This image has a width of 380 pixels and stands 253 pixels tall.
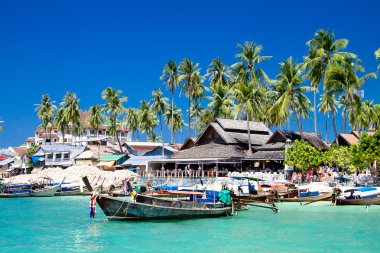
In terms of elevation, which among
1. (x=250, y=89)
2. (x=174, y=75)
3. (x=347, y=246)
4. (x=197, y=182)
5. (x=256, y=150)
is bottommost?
(x=347, y=246)

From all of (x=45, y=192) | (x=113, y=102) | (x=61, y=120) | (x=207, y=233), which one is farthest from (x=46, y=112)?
(x=207, y=233)

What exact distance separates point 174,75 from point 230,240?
53.0 metres

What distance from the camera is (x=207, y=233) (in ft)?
75.0

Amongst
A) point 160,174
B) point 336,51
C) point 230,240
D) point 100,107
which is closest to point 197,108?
point 100,107

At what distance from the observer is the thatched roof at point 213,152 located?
52.7 metres

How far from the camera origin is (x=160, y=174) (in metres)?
58.8

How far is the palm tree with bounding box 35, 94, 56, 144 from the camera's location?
98375mm

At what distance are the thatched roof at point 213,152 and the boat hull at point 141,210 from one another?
25658 mm

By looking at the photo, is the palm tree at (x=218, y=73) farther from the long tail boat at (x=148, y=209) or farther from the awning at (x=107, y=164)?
the long tail boat at (x=148, y=209)

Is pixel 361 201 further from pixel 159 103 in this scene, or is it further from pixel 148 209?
pixel 159 103

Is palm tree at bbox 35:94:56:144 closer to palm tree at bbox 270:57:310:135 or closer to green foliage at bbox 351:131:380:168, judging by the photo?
palm tree at bbox 270:57:310:135

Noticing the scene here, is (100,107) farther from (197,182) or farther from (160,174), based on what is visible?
(197,182)

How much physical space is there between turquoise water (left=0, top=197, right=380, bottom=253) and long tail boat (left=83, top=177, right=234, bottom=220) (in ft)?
1.45

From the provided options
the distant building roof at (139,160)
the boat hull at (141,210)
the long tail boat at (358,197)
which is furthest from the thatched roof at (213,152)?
the boat hull at (141,210)
